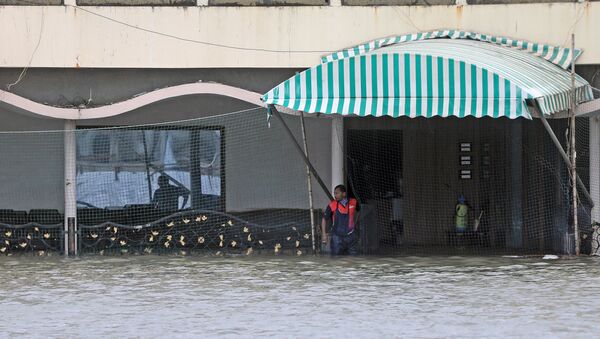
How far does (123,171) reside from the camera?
914 inches

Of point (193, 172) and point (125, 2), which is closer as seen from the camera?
point (125, 2)

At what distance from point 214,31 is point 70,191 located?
355cm

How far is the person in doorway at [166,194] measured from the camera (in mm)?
23172

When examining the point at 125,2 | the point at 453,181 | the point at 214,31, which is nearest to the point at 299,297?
the point at 214,31

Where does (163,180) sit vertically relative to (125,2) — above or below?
below

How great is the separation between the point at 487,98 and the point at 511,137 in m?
5.56

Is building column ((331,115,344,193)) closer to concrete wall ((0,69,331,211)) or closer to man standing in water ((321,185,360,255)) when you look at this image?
man standing in water ((321,185,360,255))

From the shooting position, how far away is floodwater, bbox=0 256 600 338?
491 inches

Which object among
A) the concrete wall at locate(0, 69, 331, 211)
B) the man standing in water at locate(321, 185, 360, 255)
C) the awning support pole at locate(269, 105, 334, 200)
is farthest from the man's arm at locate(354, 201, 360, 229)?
the concrete wall at locate(0, 69, 331, 211)

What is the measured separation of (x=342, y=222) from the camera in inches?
819

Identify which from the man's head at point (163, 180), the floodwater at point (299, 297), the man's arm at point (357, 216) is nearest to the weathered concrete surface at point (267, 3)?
the man's arm at point (357, 216)

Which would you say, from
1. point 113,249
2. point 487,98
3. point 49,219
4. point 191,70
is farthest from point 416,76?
point 49,219

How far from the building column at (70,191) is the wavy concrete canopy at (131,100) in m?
0.46

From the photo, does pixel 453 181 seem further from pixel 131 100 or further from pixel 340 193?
pixel 131 100
